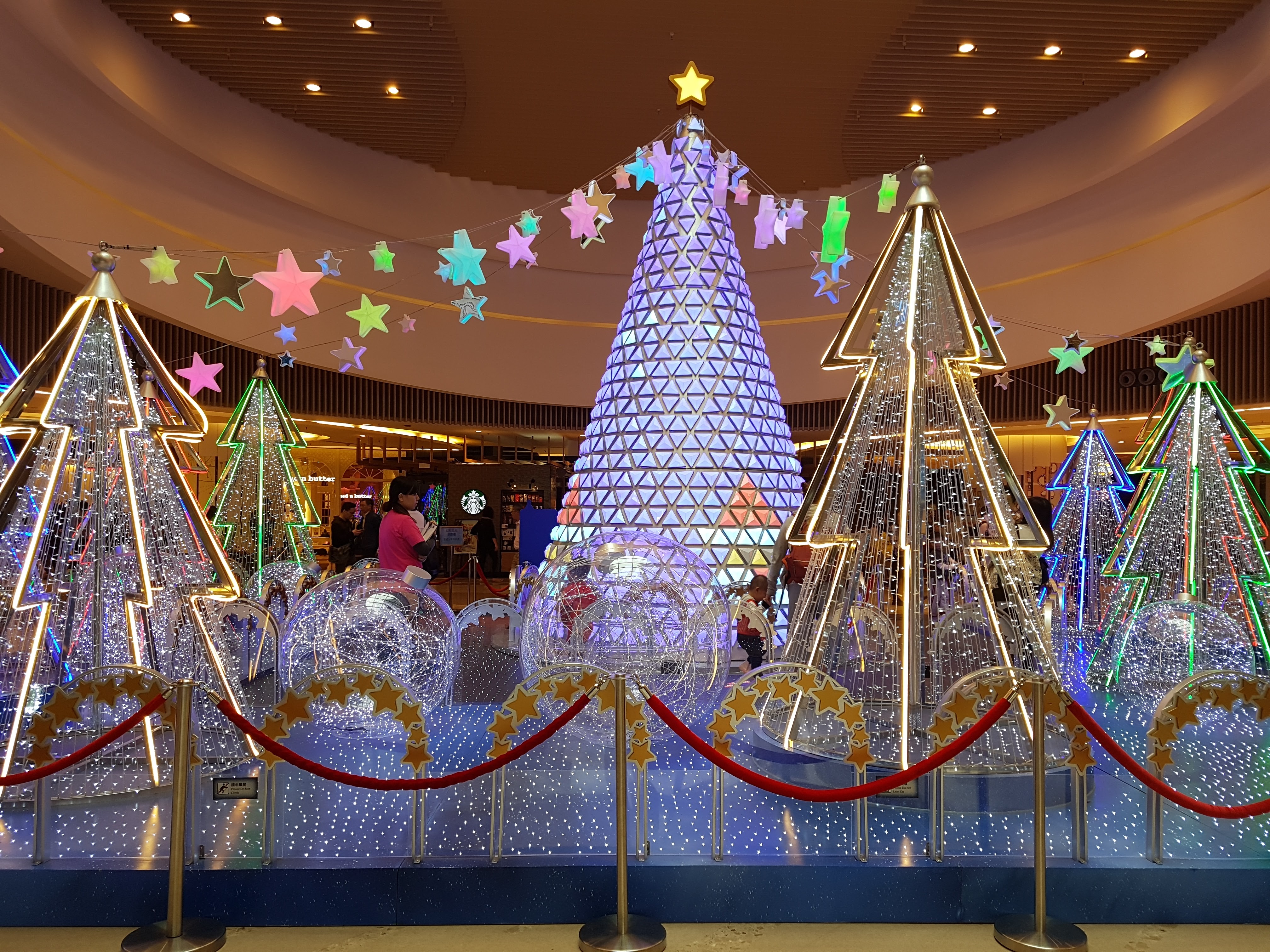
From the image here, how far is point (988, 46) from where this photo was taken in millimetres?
8500

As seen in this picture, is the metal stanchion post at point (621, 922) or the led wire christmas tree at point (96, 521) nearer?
the metal stanchion post at point (621, 922)

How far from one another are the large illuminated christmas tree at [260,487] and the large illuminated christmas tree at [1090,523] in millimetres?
6294

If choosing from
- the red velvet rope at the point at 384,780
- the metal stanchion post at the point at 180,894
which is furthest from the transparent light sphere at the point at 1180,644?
the metal stanchion post at the point at 180,894

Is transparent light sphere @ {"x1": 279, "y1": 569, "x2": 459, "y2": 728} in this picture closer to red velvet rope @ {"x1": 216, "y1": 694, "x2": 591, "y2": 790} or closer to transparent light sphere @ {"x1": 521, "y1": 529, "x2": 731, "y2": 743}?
transparent light sphere @ {"x1": 521, "y1": 529, "x2": 731, "y2": 743}

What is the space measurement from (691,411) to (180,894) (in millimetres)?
3926

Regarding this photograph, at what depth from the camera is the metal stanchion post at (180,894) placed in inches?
106

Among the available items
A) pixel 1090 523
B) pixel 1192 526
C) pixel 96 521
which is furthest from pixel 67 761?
pixel 1090 523

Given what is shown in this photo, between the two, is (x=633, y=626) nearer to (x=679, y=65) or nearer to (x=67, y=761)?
(x=67, y=761)

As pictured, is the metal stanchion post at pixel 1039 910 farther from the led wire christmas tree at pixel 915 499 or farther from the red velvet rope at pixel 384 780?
the red velvet rope at pixel 384 780

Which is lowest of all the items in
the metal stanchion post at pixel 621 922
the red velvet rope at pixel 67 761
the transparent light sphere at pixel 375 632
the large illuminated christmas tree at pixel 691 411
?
the metal stanchion post at pixel 621 922

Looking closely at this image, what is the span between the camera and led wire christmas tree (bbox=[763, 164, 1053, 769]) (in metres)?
3.62

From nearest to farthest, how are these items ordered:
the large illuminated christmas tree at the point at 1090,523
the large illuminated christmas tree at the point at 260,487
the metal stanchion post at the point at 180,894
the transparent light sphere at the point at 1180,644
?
the metal stanchion post at the point at 180,894
the transparent light sphere at the point at 1180,644
the large illuminated christmas tree at the point at 1090,523
the large illuminated christmas tree at the point at 260,487

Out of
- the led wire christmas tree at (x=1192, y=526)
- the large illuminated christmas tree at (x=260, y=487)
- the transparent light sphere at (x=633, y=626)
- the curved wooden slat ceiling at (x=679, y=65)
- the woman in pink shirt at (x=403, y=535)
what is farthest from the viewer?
the curved wooden slat ceiling at (x=679, y=65)

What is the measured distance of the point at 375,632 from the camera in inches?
180
